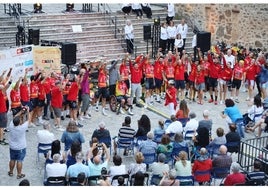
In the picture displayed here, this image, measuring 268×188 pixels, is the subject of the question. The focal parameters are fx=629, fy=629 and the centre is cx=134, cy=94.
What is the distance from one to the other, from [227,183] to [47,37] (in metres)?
13.7

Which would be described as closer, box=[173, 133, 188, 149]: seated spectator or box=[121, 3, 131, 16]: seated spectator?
box=[173, 133, 188, 149]: seated spectator

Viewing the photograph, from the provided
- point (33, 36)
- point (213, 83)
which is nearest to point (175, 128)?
point (213, 83)

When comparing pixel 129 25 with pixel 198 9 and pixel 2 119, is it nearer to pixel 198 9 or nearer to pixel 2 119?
pixel 198 9

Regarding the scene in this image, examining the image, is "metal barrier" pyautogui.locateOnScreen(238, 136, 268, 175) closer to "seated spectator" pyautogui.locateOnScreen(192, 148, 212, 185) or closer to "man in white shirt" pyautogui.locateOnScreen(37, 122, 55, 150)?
"seated spectator" pyautogui.locateOnScreen(192, 148, 212, 185)

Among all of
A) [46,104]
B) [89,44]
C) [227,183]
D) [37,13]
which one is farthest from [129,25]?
[227,183]

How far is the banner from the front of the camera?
19375 millimetres

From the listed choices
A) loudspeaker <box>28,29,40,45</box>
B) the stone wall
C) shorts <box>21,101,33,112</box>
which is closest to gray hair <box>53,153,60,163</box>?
shorts <box>21,101,33,112</box>

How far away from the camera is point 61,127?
17.9 meters

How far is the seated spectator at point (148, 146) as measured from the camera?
46.2ft

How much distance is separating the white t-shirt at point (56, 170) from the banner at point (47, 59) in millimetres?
7095

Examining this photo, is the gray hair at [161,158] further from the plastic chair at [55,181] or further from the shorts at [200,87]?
the shorts at [200,87]

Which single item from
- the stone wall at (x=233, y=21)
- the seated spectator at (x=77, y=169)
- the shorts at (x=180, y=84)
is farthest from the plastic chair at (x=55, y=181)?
the stone wall at (x=233, y=21)

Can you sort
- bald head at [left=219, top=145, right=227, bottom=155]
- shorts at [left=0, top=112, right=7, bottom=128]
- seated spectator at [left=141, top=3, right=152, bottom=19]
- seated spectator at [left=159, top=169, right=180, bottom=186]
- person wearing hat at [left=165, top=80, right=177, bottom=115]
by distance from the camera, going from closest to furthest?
seated spectator at [left=159, top=169, right=180, bottom=186] < bald head at [left=219, top=145, right=227, bottom=155] < shorts at [left=0, top=112, right=7, bottom=128] < person wearing hat at [left=165, top=80, right=177, bottom=115] < seated spectator at [left=141, top=3, right=152, bottom=19]

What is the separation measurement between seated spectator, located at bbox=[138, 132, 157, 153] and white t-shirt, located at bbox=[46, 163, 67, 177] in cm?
213
